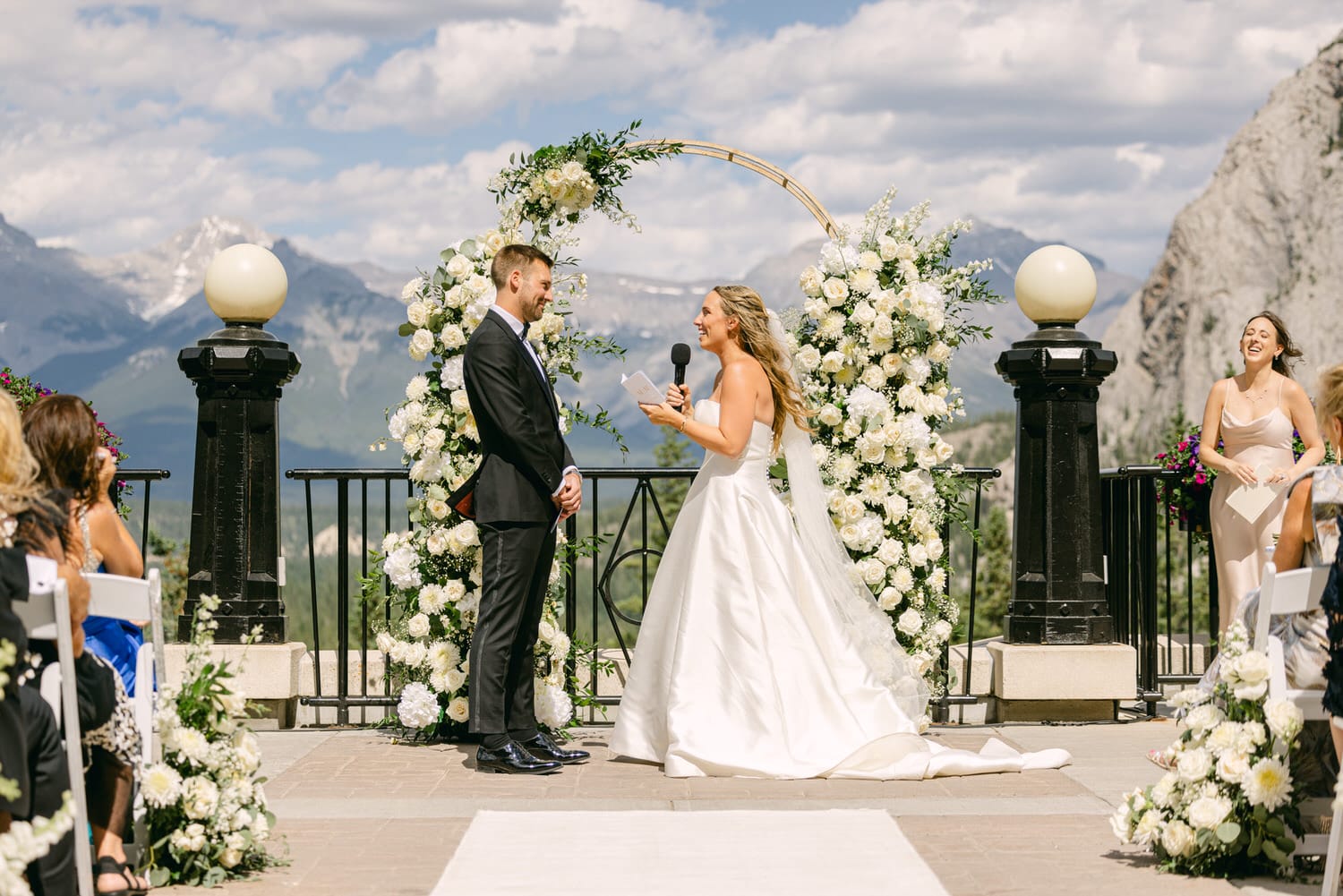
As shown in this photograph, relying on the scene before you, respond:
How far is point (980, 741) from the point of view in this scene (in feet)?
26.1

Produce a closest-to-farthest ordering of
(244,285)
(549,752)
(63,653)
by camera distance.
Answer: (63,653), (549,752), (244,285)

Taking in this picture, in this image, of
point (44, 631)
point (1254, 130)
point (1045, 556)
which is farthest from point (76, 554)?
point (1254, 130)

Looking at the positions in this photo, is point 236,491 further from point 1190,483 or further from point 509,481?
point 1190,483

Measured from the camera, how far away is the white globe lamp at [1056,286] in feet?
28.8

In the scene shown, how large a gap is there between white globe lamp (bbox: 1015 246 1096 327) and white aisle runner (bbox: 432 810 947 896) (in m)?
3.87

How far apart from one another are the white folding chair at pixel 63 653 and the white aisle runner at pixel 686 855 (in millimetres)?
1088

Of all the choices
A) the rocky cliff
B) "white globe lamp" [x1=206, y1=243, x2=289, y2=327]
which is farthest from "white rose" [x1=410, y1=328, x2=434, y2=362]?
the rocky cliff

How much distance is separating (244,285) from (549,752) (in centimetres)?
323

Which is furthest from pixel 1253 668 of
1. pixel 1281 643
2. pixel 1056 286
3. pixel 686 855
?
pixel 1056 286

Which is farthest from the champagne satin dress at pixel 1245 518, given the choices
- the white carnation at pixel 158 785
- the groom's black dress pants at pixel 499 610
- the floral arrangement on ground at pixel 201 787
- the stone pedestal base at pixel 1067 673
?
the white carnation at pixel 158 785

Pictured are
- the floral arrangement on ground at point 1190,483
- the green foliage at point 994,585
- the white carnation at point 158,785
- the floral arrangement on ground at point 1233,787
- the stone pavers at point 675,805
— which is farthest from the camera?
the green foliage at point 994,585

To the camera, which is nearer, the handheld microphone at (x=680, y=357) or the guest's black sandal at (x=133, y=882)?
the guest's black sandal at (x=133, y=882)

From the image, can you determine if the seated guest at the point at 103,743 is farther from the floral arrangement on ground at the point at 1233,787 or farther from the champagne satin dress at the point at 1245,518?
the champagne satin dress at the point at 1245,518

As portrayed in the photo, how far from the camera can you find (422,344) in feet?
25.9
